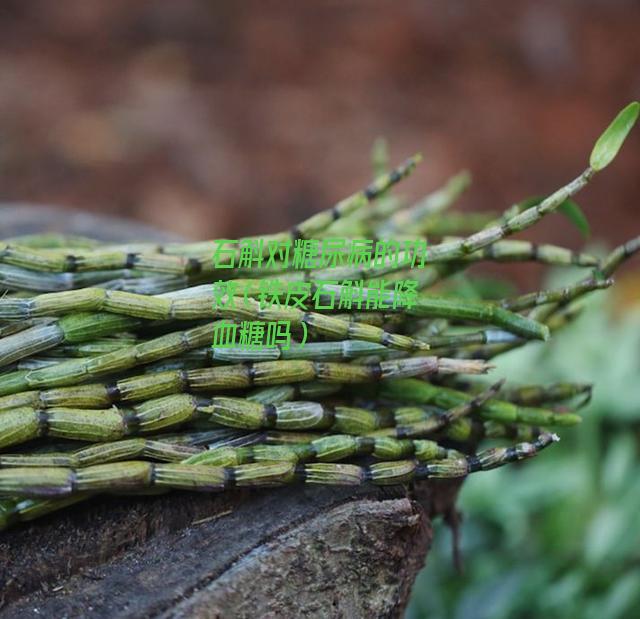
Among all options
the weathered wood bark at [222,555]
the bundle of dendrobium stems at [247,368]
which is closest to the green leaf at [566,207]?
the bundle of dendrobium stems at [247,368]

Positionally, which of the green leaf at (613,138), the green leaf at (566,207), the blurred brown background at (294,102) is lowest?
the green leaf at (566,207)

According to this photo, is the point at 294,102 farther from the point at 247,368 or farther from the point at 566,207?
the point at 247,368

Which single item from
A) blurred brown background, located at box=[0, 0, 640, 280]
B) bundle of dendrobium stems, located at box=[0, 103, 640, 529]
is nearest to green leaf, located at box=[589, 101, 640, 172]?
bundle of dendrobium stems, located at box=[0, 103, 640, 529]

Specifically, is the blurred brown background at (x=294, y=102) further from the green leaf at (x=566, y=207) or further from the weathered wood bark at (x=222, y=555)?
the weathered wood bark at (x=222, y=555)

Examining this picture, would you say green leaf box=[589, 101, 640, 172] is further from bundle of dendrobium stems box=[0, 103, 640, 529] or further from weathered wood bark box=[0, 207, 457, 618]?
weathered wood bark box=[0, 207, 457, 618]

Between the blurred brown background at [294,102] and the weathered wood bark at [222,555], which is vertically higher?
the blurred brown background at [294,102]
